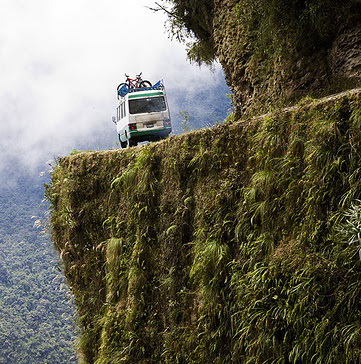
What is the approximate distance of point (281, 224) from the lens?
525 cm

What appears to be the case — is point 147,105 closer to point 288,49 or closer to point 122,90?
point 122,90

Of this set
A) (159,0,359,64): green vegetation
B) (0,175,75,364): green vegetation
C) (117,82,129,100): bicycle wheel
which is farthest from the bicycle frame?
(0,175,75,364): green vegetation

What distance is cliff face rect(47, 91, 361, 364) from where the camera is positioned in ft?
14.5

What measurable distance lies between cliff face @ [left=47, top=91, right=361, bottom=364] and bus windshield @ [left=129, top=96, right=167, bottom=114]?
5.73 metres

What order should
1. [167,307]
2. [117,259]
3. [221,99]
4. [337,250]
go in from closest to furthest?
[337,250] → [167,307] → [117,259] → [221,99]

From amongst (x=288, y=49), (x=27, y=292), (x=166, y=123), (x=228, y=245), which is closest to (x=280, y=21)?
(x=288, y=49)

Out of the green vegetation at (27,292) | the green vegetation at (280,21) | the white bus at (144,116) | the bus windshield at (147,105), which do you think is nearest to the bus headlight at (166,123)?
the white bus at (144,116)

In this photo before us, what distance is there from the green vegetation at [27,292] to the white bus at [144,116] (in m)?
23.7

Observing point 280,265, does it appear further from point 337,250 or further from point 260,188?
point 260,188

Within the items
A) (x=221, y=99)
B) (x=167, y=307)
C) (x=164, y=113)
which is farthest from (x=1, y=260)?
(x=167, y=307)

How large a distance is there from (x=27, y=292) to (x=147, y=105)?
279 feet

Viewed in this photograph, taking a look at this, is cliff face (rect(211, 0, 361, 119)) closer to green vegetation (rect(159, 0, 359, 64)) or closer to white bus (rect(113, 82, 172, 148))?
green vegetation (rect(159, 0, 359, 64))

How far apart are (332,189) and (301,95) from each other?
3.93 meters

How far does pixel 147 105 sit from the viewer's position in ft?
52.2
